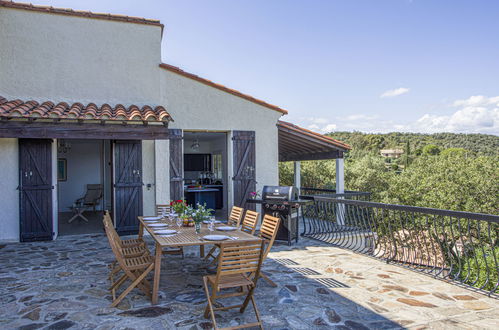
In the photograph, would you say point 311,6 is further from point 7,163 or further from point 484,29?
point 7,163

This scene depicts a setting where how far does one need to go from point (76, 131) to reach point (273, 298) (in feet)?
16.4

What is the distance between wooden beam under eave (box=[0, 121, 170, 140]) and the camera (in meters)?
6.45

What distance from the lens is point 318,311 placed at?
143 inches

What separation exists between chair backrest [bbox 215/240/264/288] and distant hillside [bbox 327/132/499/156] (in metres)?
31.3

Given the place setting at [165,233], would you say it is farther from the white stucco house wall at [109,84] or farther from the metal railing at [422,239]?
the white stucco house wall at [109,84]

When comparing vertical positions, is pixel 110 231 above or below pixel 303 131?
below

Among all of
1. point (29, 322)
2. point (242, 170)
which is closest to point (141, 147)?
point (242, 170)

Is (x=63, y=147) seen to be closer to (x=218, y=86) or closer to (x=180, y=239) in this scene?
(x=218, y=86)

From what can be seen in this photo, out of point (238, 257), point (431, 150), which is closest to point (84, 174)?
point (238, 257)

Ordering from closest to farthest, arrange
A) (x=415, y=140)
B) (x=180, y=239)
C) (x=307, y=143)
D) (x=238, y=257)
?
(x=238, y=257), (x=180, y=239), (x=307, y=143), (x=415, y=140)

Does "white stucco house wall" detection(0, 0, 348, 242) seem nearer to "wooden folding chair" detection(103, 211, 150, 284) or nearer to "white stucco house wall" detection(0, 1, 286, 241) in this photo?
"white stucco house wall" detection(0, 1, 286, 241)

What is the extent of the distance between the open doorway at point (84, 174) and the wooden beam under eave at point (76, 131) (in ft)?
17.8

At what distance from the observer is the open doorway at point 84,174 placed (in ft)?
39.5

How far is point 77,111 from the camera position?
269 inches
